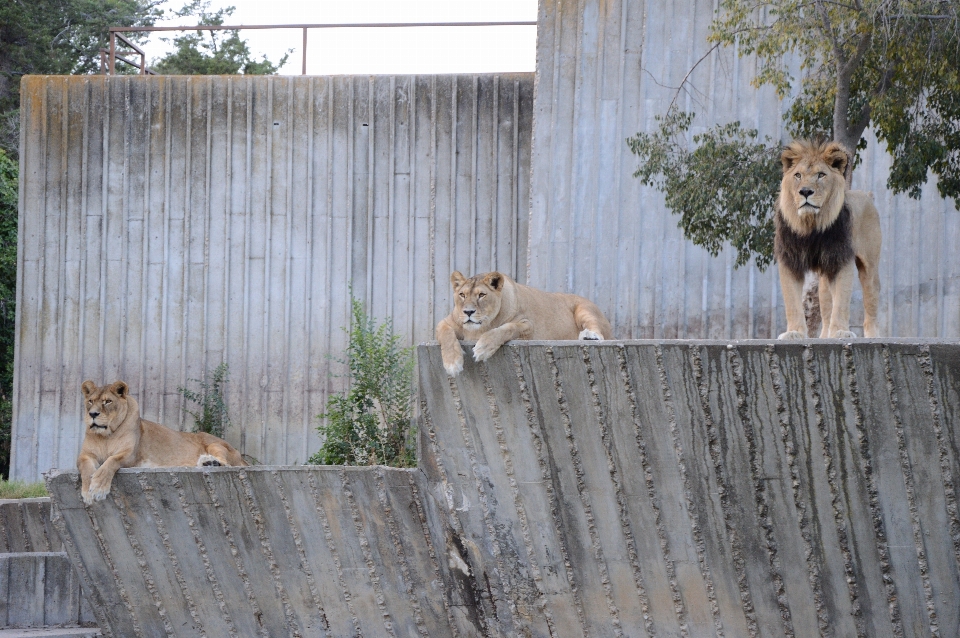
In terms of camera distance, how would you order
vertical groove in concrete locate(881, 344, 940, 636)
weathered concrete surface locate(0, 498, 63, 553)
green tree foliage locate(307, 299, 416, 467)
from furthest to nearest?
1. green tree foliage locate(307, 299, 416, 467)
2. weathered concrete surface locate(0, 498, 63, 553)
3. vertical groove in concrete locate(881, 344, 940, 636)

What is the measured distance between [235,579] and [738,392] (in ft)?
10.9

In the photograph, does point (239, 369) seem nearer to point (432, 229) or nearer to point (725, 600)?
point (432, 229)

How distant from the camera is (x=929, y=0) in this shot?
21.1ft

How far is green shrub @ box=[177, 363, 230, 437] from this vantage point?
396 inches

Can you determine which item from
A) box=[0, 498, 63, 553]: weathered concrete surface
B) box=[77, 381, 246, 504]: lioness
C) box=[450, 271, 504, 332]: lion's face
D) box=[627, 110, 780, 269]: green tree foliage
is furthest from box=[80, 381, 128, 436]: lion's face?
box=[627, 110, 780, 269]: green tree foliage

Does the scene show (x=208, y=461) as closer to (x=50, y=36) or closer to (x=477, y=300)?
(x=477, y=300)

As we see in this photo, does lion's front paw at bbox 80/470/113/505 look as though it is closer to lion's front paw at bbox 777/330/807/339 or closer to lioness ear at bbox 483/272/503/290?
lioness ear at bbox 483/272/503/290

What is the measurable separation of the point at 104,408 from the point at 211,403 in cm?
317

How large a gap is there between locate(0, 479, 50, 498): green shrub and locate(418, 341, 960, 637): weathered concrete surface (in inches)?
196

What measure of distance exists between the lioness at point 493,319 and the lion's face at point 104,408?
2.57 metres

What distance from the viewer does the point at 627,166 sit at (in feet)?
31.6

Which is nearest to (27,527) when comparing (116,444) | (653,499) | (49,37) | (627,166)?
(116,444)

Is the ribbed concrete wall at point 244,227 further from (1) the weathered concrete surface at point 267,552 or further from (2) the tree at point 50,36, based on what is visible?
(2) the tree at point 50,36

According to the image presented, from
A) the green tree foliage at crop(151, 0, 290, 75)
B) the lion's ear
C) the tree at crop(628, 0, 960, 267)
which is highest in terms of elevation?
the green tree foliage at crop(151, 0, 290, 75)
